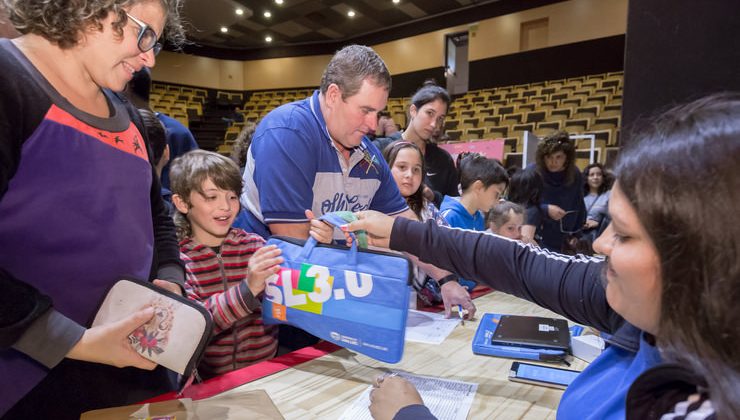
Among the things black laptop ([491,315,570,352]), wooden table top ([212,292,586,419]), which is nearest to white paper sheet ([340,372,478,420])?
wooden table top ([212,292,586,419])

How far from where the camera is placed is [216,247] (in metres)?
1.41

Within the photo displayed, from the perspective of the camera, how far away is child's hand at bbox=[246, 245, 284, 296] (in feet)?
3.66

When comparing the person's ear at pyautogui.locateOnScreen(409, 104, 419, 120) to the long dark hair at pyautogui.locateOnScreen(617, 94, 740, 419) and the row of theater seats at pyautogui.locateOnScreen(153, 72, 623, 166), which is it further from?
the row of theater seats at pyautogui.locateOnScreen(153, 72, 623, 166)

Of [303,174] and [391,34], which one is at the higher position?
[391,34]

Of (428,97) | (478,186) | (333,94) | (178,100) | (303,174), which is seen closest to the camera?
(303,174)

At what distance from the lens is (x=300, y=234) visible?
133 cm

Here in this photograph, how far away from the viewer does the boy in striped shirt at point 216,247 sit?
1323 mm

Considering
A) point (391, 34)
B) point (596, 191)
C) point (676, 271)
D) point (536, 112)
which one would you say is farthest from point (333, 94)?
point (391, 34)

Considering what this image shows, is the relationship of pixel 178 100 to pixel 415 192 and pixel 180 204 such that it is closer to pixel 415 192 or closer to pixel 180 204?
pixel 415 192

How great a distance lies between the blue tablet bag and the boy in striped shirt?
0.23 metres

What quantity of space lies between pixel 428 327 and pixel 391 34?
41.0ft

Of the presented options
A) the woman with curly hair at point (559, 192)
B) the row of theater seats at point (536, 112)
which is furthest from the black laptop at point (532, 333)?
the row of theater seats at point (536, 112)

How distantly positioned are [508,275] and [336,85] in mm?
864

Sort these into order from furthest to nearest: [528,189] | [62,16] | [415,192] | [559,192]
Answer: [559,192]
[528,189]
[415,192]
[62,16]
